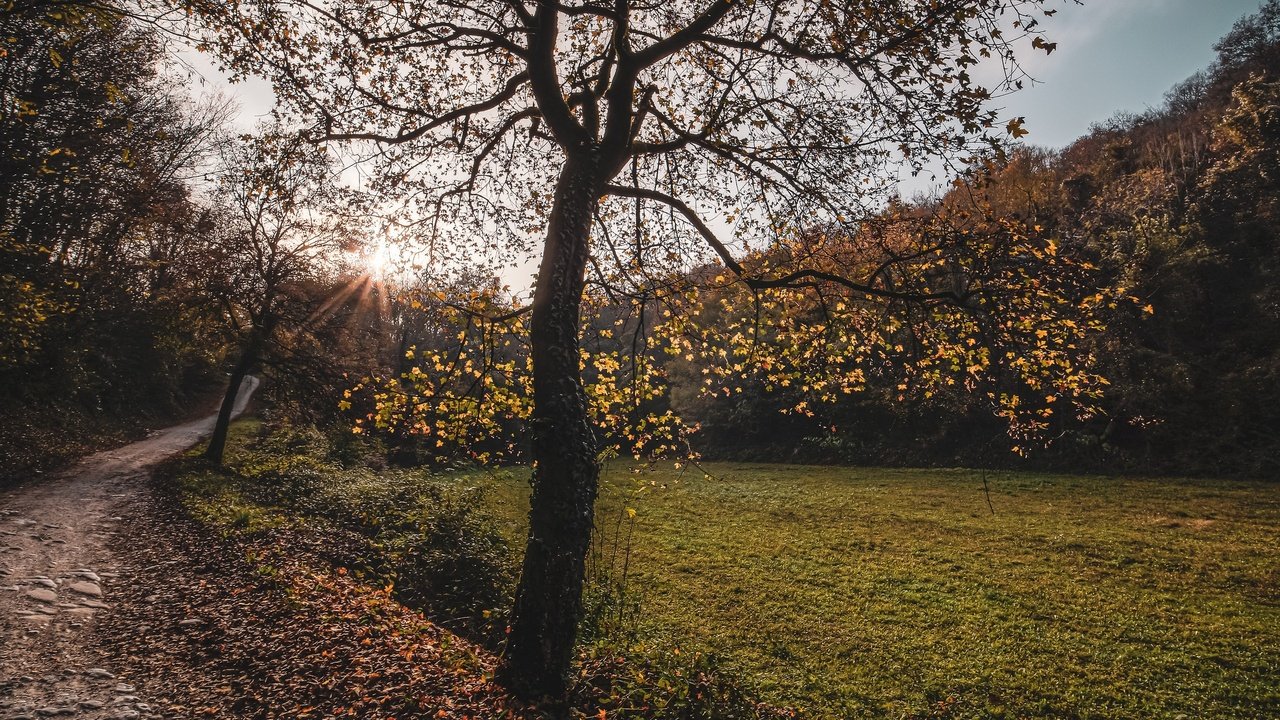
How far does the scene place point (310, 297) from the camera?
19.7 meters

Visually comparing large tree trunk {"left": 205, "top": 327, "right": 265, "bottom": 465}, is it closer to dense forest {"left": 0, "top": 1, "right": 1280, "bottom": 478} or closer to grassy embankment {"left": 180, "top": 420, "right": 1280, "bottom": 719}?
dense forest {"left": 0, "top": 1, "right": 1280, "bottom": 478}

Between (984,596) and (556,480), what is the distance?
Answer: 987cm

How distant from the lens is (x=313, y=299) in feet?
64.7

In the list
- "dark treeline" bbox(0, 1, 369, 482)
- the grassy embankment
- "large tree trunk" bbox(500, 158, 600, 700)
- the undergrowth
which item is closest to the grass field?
the grassy embankment

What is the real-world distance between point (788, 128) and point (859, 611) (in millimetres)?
8634

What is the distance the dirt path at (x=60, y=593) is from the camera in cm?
482

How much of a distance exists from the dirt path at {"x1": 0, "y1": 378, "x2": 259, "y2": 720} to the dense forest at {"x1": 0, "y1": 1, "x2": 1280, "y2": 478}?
3.91 metres

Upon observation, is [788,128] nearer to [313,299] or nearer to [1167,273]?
[313,299]

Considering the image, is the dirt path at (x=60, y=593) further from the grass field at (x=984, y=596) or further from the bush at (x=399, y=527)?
the grass field at (x=984, y=596)

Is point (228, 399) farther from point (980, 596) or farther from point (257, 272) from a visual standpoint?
point (980, 596)

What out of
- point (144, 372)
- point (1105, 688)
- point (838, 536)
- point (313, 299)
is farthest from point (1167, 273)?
point (144, 372)

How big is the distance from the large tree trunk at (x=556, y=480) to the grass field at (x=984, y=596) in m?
3.00

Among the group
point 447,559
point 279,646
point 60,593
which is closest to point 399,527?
point 447,559

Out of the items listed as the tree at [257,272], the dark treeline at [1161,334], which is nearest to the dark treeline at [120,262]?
the tree at [257,272]
